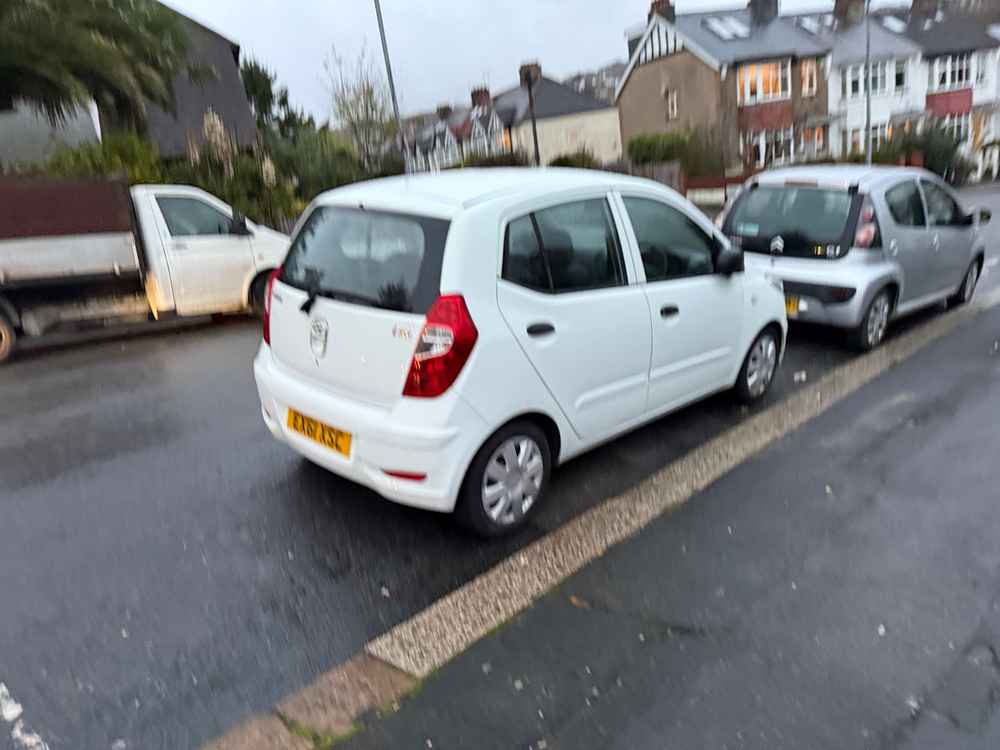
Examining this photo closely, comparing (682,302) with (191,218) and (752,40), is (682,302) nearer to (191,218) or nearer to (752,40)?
(191,218)

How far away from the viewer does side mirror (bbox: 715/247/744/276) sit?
5.03m

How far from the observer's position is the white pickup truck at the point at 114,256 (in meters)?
7.94

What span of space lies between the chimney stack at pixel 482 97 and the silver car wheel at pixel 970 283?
51169 millimetres

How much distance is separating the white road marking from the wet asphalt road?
0.10 ft

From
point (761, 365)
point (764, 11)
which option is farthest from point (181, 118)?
point (764, 11)

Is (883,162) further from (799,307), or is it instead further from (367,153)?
(799,307)

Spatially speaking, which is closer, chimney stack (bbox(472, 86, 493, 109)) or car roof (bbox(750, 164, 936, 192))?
car roof (bbox(750, 164, 936, 192))

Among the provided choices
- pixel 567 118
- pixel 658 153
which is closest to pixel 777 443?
pixel 658 153

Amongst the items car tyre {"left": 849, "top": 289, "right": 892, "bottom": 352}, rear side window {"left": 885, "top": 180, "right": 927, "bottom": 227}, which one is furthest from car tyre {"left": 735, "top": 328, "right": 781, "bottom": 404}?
rear side window {"left": 885, "top": 180, "right": 927, "bottom": 227}

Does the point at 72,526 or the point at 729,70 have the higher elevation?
the point at 729,70

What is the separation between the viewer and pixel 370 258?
384 cm

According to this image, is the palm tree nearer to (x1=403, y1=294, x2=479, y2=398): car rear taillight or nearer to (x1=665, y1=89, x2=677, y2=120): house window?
(x1=403, y1=294, x2=479, y2=398): car rear taillight

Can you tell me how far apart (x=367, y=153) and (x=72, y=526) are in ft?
67.9

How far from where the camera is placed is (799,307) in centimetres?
706
